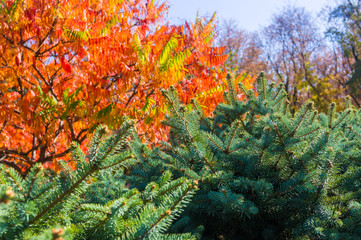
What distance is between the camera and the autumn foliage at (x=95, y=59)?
5270 mm

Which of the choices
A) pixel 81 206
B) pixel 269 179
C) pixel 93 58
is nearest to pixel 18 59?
pixel 93 58

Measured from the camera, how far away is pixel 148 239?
1230 millimetres

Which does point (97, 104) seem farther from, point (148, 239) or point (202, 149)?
point (148, 239)

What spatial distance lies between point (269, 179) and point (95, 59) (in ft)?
13.6

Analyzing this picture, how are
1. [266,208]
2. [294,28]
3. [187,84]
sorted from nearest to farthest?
[266,208] → [187,84] → [294,28]

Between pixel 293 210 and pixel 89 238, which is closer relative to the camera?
pixel 89 238

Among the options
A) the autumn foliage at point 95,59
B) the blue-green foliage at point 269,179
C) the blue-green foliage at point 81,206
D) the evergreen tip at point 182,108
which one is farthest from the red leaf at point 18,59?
the blue-green foliage at point 81,206

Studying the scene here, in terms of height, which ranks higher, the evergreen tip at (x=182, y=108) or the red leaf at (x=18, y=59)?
the red leaf at (x=18, y=59)

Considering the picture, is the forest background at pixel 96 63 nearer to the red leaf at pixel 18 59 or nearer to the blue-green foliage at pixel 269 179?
the red leaf at pixel 18 59

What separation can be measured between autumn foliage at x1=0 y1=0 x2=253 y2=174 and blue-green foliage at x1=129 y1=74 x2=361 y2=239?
3.26 meters

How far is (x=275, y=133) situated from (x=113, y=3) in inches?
184

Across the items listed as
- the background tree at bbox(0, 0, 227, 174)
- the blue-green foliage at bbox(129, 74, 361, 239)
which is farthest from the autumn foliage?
the blue-green foliage at bbox(129, 74, 361, 239)

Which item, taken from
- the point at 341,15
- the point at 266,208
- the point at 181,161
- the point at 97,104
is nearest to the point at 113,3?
the point at 97,104

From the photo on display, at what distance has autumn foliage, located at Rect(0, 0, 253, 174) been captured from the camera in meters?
5.27
